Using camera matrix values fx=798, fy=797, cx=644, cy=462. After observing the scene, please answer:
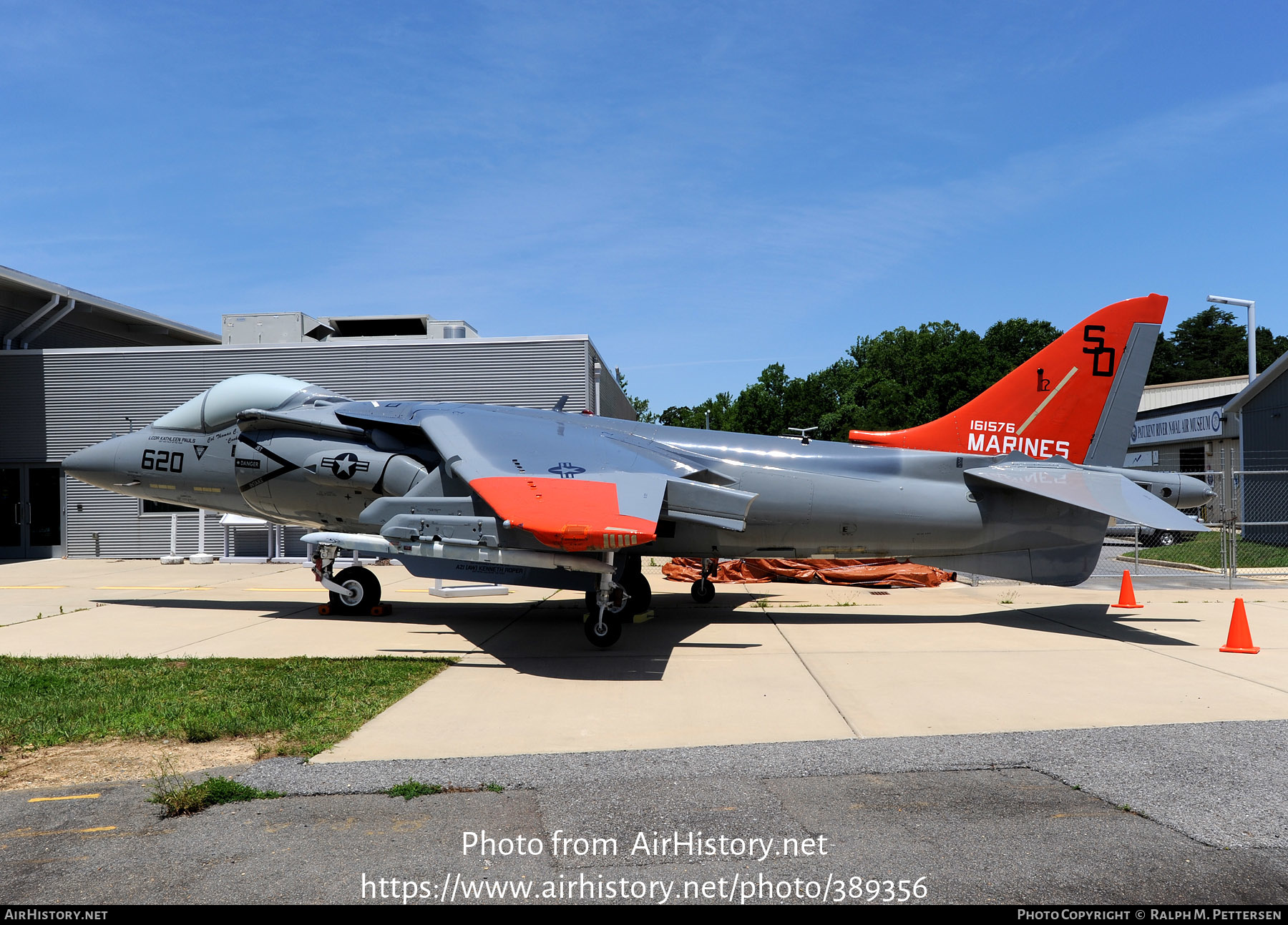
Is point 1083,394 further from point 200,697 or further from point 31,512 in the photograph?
point 31,512

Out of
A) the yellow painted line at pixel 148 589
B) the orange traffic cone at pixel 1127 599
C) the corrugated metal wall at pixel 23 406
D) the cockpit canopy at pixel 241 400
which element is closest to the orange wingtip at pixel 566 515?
the cockpit canopy at pixel 241 400

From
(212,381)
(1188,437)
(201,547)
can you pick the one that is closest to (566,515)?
(201,547)

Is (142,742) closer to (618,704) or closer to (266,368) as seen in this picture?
(618,704)

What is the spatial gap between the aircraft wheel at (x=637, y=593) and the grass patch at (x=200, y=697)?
140 inches

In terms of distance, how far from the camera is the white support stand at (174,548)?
65.5ft

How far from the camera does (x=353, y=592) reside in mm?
12023

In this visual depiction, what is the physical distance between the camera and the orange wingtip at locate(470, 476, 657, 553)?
24.5ft

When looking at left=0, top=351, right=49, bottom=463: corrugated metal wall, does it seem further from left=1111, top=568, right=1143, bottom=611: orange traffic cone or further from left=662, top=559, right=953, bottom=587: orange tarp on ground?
left=1111, top=568, right=1143, bottom=611: orange traffic cone

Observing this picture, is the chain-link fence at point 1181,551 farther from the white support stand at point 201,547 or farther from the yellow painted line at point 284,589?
the white support stand at point 201,547

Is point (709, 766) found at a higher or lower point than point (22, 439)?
lower

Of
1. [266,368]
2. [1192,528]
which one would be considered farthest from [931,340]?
[1192,528]

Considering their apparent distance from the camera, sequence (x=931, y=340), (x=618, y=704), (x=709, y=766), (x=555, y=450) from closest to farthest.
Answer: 1. (x=709, y=766)
2. (x=618, y=704)
3. (x=555, y=450)
4. (x=931, y=340)

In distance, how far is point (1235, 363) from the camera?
84812mm
